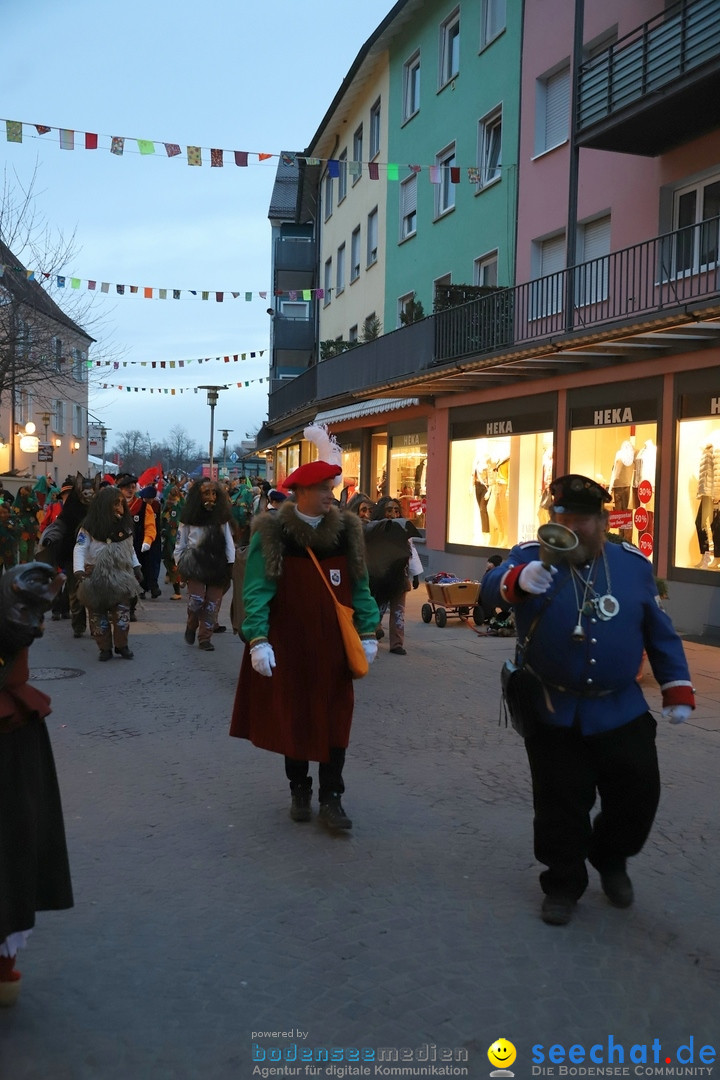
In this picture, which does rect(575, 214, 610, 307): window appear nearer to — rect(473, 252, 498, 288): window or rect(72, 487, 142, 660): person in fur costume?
rect(473, 252, 498, 288): window

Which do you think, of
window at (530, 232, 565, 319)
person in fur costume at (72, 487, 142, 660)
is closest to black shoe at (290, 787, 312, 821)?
person in fur costume at (72, 487, 142, 660)

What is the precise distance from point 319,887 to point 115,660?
6.71m

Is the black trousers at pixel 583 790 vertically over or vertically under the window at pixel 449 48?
under

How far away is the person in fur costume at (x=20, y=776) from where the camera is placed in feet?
10.5

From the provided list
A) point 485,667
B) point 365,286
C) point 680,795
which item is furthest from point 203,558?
point 365,286

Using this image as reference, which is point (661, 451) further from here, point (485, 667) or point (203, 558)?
point (203, 558)

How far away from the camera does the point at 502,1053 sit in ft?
10.1

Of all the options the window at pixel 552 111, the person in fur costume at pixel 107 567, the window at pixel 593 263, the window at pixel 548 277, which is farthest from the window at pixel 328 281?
the person in fur costume at pixel 107 567

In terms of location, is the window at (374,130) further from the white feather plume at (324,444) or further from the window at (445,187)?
the white feather plume at (324,444)

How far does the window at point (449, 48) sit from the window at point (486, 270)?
4643mm

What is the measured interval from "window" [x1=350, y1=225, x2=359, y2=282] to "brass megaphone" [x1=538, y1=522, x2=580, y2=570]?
28938mm

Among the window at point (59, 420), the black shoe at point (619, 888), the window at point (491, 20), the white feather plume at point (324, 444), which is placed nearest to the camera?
the black shoe at point (619, 888)

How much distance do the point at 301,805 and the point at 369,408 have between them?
57.9ft

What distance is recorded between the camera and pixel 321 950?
378 cm
